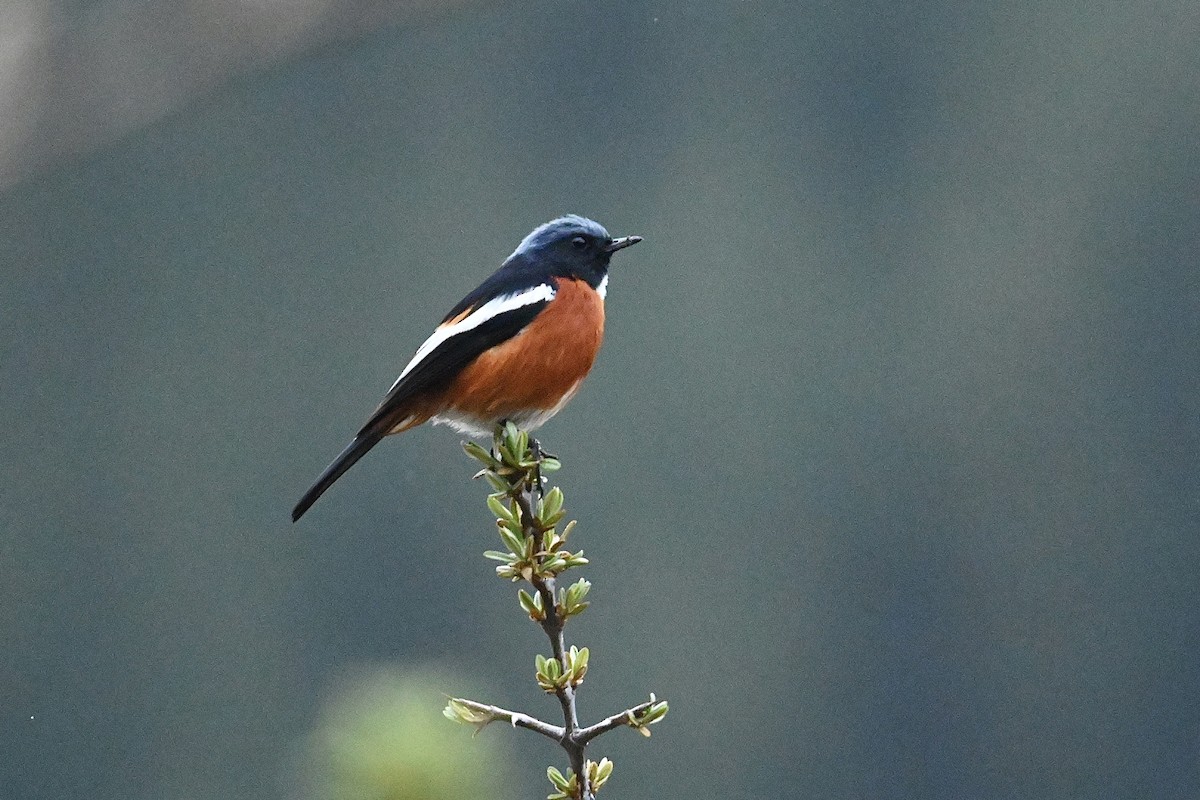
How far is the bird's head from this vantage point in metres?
2.36

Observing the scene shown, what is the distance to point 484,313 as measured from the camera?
2.21 meters

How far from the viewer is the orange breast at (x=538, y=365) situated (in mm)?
2109

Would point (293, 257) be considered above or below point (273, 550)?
above

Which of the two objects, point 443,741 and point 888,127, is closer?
point 443,741

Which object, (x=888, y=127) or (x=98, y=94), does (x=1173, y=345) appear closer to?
(x=888, y=127)

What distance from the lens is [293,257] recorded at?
27094 mm

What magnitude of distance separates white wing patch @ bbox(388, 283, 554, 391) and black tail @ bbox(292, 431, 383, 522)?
8 cm

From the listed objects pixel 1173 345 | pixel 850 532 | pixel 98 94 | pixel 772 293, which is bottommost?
pixel 98 94

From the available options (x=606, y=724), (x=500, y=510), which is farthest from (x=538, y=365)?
(x=606, y=724)

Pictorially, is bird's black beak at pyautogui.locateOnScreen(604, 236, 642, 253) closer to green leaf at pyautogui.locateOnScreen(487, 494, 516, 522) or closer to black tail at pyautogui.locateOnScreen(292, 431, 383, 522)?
black tail at pyautogui.locateOnScreen(292, 431, 383, 522)

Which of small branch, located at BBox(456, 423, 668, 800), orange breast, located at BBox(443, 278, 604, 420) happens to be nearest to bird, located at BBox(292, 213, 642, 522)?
orange breast, located at BBox(443, 278, 604, 420)

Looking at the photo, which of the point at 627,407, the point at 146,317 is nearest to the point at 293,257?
the point at 146,317

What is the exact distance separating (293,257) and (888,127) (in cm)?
1060

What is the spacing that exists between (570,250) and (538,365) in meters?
0.31
